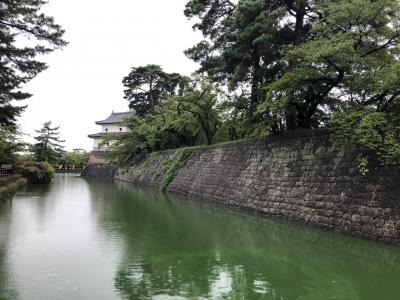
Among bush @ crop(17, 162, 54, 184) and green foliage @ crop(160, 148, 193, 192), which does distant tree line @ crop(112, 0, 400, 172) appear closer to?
green foliage @ crop(160, 148, 193, 192)

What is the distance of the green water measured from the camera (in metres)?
5.02

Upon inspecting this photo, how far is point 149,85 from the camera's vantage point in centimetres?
3528

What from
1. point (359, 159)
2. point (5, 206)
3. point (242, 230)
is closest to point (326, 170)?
point (359, 159)

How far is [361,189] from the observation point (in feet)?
28.3

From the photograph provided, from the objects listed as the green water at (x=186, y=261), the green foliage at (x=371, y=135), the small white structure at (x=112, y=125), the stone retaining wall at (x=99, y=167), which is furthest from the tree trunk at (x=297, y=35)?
the small white structure at (x=112, y=125)

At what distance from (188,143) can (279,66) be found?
1412 cm

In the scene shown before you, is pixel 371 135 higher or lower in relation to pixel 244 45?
lower

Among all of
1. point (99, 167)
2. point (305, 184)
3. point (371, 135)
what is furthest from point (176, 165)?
point (99, 167)

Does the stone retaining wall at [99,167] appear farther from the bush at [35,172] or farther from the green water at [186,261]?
the green water at [186,261]

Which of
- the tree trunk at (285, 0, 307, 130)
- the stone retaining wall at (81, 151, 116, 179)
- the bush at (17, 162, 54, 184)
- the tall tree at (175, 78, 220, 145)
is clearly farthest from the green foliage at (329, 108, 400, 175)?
the stone retaining wall at (81, 151, 116, 179)

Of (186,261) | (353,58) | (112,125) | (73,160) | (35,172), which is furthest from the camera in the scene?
(73,160)

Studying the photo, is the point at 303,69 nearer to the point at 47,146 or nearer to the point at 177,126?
the point at 177,126

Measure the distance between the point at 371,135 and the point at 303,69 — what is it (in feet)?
9.64

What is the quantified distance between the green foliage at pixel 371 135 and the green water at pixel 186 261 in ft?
6.03
